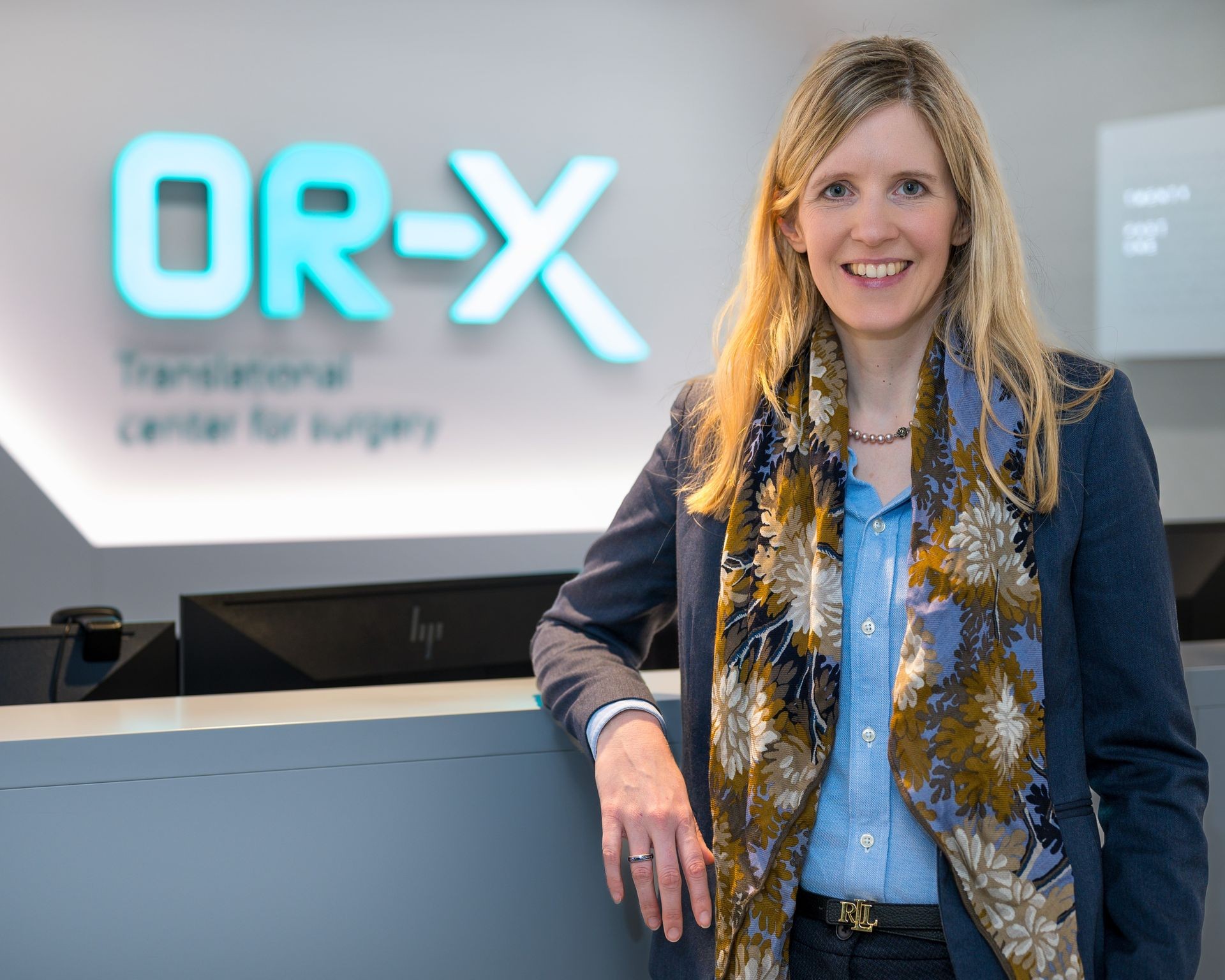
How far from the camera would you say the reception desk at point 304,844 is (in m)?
1.17

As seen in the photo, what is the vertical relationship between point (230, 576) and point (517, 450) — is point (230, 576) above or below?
below

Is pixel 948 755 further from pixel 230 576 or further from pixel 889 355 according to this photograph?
pixel 230 576

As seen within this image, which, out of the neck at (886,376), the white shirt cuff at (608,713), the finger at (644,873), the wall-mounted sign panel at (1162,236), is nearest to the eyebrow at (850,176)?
the neck at (886,376)

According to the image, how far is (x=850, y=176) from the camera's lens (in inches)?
45.3

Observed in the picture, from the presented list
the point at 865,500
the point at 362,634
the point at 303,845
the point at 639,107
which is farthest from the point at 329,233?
the point at 865,500

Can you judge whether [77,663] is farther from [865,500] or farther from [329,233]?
[329,233]

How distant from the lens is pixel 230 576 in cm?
410

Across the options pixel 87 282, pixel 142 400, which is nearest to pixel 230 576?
pixel 142 400

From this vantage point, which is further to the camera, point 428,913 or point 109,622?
point 109,622

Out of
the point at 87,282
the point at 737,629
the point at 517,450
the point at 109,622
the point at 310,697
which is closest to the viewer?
the point at 737,629

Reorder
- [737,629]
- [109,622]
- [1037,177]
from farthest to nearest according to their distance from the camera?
[1037,177], [109,622], [737,629]

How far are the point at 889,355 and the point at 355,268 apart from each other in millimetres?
3255

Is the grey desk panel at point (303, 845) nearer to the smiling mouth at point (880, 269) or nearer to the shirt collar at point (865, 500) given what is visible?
the shirt collar at point (865, 500)

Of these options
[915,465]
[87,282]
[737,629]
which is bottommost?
[737,629]
